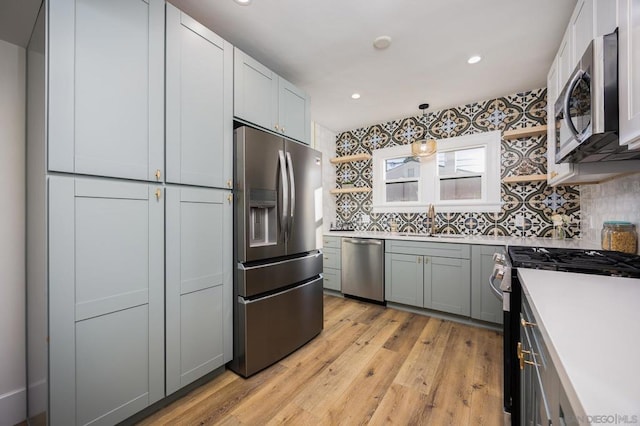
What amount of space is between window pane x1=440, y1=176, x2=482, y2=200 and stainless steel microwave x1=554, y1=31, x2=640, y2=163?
193 cm

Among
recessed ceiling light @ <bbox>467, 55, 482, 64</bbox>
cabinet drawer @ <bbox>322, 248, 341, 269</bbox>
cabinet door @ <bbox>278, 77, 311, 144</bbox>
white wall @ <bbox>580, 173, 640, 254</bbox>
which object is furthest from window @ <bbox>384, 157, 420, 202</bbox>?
cabinet door @ <bbox>278, 77, 311, 144</bbox>

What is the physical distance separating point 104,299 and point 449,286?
119 inches

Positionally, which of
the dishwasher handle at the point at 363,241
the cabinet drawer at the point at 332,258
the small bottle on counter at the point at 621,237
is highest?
the small bottle on counter at the point at 621,237

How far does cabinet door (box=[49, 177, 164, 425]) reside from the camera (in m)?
1.23

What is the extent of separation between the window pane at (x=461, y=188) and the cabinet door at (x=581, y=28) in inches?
74.9

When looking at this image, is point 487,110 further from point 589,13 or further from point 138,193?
point 138,193

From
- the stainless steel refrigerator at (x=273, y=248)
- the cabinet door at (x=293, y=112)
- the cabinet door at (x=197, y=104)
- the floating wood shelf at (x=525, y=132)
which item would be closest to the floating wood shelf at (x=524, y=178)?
the floating wood shelf at (x=525, y=132)

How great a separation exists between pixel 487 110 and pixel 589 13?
2.03 meters

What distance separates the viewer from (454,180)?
362cm

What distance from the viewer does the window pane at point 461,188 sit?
11.4 ft

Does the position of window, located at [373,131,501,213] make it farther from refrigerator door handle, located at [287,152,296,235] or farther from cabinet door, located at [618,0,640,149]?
cabinet door, located at [618,0,640,149]

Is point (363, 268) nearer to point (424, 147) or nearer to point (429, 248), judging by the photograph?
point (429, 248)

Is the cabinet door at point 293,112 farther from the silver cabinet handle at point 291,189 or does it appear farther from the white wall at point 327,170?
the white wall at point 327,170

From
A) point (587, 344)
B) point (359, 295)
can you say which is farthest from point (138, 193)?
point (359, 295)
